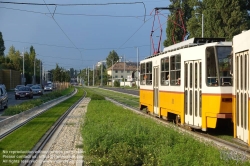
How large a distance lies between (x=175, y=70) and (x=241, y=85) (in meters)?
5.76

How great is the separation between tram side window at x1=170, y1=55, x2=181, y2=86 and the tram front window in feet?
8.79

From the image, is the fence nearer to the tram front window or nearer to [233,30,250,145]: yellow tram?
the tram front window

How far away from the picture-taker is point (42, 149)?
12312mm

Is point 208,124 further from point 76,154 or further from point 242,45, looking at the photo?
point 76,154

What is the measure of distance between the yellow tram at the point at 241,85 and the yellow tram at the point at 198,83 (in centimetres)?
150

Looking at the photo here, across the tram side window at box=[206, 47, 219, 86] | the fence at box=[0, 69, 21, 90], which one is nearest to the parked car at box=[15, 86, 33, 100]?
the fence at box=[0, 69, 21, 90]

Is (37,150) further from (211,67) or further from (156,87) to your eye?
(156,87)

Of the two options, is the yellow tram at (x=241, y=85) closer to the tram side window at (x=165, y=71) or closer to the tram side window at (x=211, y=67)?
the tram side window at (x=211, y=67)

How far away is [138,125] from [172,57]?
705cm

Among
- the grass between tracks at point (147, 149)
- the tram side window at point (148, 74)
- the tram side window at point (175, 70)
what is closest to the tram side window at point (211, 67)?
the tram side window at point (175, 70)

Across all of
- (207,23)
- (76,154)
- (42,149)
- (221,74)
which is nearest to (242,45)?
(221,74)

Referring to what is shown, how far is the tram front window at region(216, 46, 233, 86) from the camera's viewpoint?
14.7 meters

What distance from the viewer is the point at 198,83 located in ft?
50.9

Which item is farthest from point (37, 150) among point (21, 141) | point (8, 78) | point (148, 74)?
point (8, 78)
